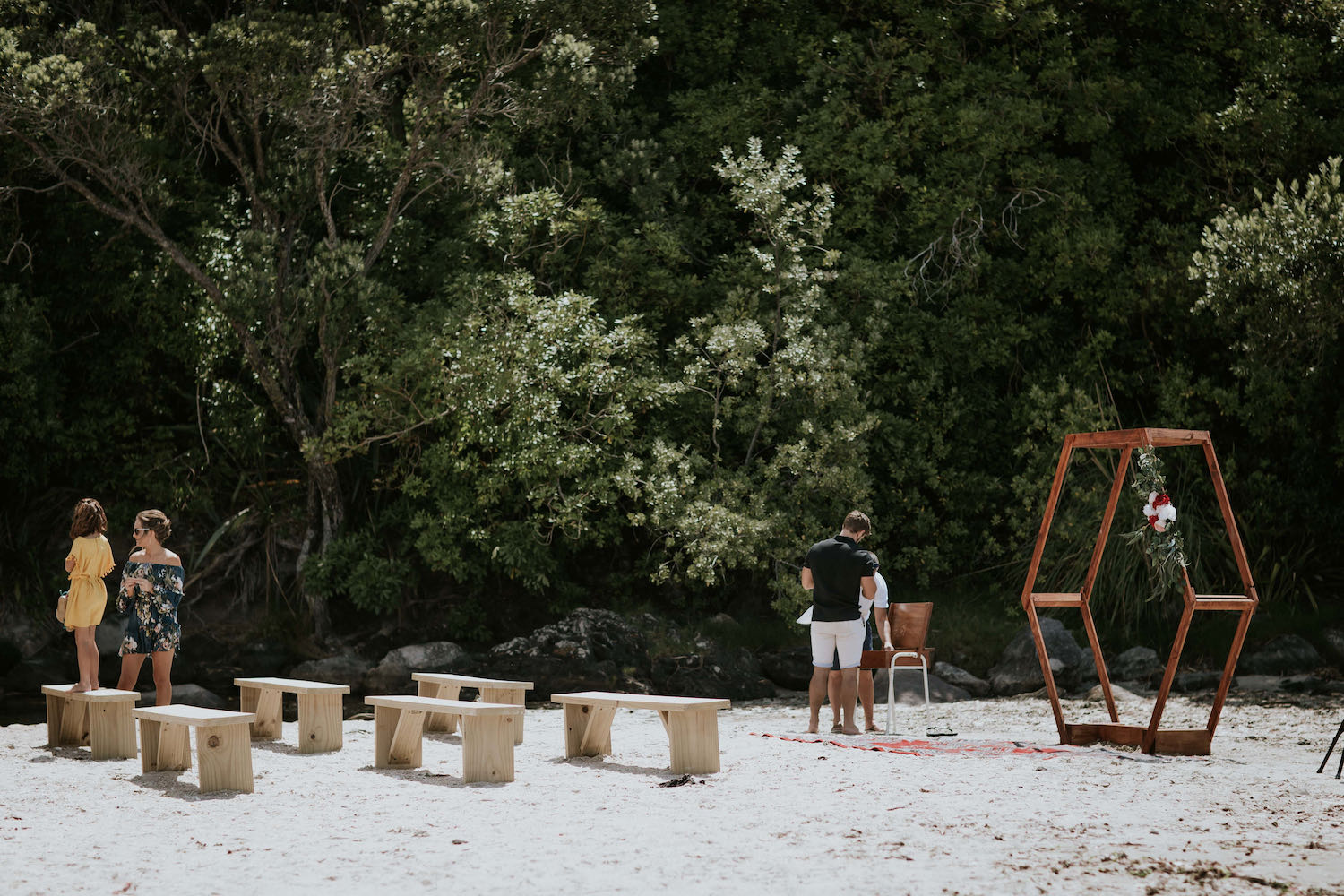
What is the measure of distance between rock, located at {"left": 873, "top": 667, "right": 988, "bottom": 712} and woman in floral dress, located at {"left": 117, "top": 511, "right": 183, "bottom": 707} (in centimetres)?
611

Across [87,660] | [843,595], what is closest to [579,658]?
[843,595]

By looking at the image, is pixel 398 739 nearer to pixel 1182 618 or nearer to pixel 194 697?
pixel 194 697

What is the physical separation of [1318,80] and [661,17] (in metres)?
8.39

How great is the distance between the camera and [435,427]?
1562 centimetres

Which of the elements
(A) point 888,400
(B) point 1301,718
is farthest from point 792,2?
(B) point 1301,718

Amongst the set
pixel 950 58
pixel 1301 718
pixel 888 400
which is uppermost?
pixel 950 58

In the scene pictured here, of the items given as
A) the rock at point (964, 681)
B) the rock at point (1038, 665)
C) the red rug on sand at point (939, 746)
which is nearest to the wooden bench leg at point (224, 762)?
the red rug on sand at point (939, 746)

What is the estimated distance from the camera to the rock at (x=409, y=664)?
46.2ft

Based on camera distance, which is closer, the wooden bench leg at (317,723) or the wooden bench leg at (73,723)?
the wooden bench leg at (317,723)

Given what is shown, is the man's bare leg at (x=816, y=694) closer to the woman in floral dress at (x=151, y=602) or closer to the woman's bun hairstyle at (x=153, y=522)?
the woman in floral dress at (x=151, y=602)

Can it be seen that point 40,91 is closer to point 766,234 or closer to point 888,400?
point 766,234

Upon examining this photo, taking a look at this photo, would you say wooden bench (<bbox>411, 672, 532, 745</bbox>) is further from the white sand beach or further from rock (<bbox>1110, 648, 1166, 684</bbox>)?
rock (<bbox>1110, 648, 1166, 684</bbox>)

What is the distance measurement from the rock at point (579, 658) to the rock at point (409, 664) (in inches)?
27.7

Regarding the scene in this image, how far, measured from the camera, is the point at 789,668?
1420 centimetres
